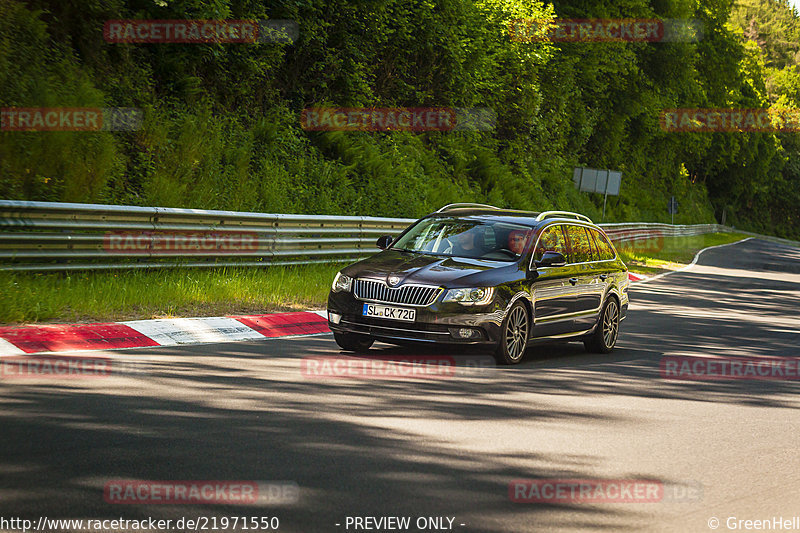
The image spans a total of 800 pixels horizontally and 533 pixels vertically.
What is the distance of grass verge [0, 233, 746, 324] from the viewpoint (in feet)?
34.6

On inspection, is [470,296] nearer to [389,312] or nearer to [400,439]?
[389,312]

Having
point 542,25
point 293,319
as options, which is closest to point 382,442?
point 293,319

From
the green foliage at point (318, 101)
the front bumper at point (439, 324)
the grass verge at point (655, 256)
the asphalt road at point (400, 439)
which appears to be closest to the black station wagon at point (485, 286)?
the front bumper at point (439, 324)

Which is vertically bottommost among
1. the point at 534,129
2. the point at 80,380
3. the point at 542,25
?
the point at 80,380

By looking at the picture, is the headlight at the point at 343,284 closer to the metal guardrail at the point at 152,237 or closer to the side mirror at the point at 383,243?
the side mirror at the point at 383,243

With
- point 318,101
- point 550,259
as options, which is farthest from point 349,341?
point 318,101

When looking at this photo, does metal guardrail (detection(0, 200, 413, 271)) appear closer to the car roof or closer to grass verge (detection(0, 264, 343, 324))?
grass verge (detection(0, 264, 343, 324))

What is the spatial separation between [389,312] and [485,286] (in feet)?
3.39

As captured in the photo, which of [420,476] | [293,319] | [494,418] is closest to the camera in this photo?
[420,476]

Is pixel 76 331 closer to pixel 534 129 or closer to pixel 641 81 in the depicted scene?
pixel 534 129

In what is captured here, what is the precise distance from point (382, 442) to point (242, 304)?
22.1 ft

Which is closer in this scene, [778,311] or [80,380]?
[80,380]

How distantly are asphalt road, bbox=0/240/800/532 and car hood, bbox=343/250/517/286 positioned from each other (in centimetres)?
102

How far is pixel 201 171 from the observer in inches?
729
